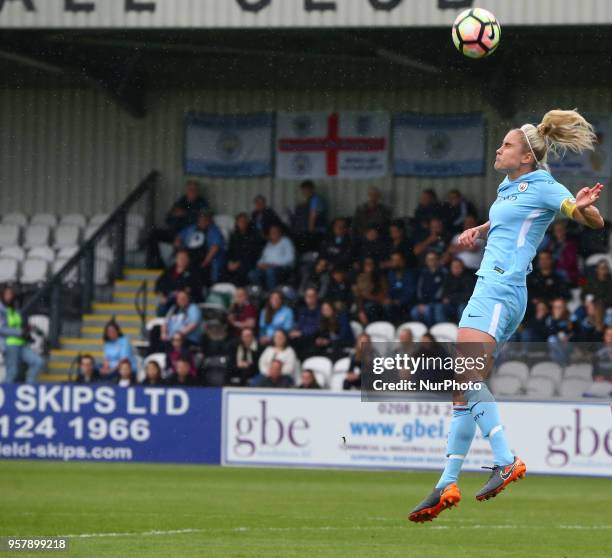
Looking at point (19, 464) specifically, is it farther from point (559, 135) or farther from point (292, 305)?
point (559, 135)

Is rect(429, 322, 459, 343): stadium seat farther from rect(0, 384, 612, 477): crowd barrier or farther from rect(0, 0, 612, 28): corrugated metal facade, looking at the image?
rect(0, 0, 612, 28): corrugated metal facade

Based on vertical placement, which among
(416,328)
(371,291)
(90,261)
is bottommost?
(416,328)

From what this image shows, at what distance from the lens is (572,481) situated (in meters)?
16.8

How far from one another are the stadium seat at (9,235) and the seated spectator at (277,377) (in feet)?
25.2

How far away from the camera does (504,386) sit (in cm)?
1714

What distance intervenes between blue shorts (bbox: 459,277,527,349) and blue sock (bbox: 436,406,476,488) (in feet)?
1.64

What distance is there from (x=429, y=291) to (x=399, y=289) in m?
0.59

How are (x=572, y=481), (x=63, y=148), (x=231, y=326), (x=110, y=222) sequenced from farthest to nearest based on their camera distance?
(x=63, y=148)
(x=110, y=222)
(x=231, y=326)
(x=572, y=481)

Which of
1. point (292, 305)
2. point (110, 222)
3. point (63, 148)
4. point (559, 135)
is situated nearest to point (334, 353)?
point (292, 305)

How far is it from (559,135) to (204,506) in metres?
7.07

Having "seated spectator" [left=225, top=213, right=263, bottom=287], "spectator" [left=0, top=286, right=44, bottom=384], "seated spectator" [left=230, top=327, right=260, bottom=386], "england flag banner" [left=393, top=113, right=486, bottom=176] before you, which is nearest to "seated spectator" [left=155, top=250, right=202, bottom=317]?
"seated spectator" [left=225, top=213, right=263, bottom=287]

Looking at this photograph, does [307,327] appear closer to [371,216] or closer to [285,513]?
[371,216]

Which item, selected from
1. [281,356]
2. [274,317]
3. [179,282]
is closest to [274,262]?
[179,282]

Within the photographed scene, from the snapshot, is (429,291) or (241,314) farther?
(241,314)
